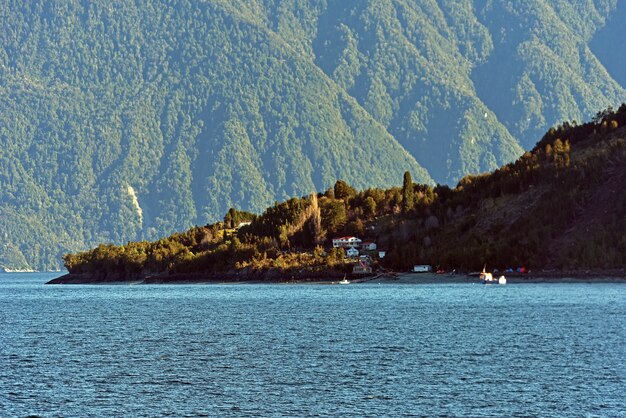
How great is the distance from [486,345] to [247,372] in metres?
26.6

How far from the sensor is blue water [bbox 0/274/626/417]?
262ft

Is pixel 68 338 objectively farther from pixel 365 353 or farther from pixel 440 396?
pixel 440 396

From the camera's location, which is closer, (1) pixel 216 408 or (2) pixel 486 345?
(1) pixel 216 408

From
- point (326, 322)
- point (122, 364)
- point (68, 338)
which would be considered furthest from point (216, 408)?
point (326, 322)

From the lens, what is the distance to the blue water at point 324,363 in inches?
3147

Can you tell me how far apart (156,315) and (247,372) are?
71.6 metres

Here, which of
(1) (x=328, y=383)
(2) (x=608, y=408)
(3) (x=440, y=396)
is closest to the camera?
(2) (x=608, y=408)

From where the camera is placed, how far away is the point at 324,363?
99.3 meters

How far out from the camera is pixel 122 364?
330 ft

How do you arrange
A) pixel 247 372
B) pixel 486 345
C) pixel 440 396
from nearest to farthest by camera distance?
1. pixel 440 396
2. pixel 247 372
3. pixel 486 345

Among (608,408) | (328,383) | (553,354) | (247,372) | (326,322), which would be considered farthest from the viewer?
(326,322)

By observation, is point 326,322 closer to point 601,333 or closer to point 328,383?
point 601,333

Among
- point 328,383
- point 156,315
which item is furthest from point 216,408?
point 156,315

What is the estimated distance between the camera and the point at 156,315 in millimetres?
164375
